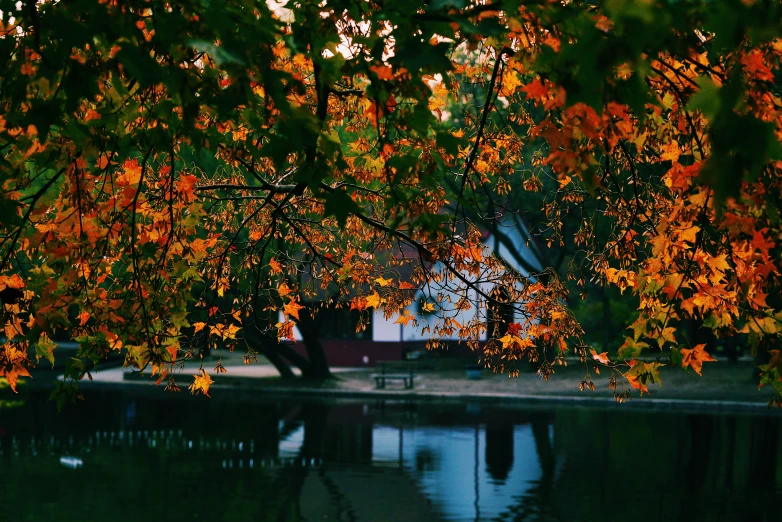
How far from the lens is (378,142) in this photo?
6160mm

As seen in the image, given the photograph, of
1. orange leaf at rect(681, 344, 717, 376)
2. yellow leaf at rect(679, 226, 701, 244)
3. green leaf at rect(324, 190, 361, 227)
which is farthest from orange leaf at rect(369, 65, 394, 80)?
orange leaf at rect(681, 344, 717, 376)

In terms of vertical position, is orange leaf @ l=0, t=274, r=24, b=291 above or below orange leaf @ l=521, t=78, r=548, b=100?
below

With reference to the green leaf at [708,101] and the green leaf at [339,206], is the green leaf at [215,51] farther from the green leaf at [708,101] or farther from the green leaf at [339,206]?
the green leaf at [708,101]

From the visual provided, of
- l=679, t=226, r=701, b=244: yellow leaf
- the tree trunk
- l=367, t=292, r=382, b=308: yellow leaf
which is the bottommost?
the tree trunk

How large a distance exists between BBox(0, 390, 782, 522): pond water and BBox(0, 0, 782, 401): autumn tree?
613 cm

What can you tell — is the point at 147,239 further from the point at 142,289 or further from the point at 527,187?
the point at 527,187

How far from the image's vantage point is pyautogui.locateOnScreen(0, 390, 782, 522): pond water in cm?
1331

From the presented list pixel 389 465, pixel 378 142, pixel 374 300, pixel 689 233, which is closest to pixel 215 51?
pixel 378 142

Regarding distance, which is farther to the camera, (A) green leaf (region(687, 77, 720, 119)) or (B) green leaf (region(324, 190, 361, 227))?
(B) green leaf (region(324, 190, 361, 227))

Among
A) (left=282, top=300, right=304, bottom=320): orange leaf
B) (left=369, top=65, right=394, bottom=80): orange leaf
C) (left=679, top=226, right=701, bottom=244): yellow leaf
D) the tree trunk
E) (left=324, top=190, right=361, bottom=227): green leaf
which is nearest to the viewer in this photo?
(left=324, top=190, right=361, bottom=227): green leaf

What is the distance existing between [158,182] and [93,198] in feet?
2.45

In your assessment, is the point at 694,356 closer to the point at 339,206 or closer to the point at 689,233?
the point at 689,233

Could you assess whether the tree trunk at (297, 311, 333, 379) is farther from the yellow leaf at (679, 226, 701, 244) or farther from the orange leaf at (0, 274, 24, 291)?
the yellow leaf at (679, 226, 701, 244)

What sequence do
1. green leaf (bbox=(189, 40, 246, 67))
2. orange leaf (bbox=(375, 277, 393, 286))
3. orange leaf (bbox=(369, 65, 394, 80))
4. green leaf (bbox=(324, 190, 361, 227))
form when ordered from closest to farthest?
green leaf (bbox=(189, 40, 246, 67))
green leaf (bbox=(324, 190, 361, 227))
orange leaf (bbox=(369, 65, 394, 80))
orange leaf (bbox=(375, 277, 393, 286))
